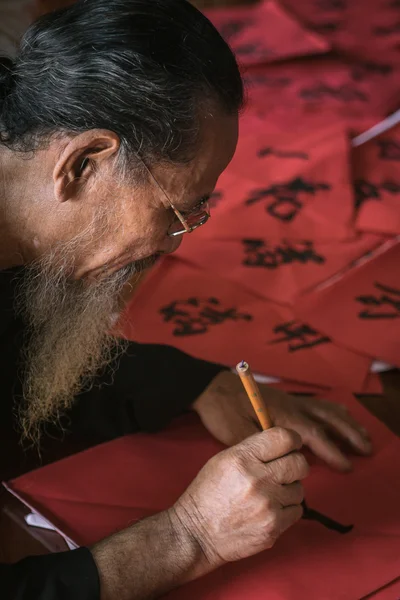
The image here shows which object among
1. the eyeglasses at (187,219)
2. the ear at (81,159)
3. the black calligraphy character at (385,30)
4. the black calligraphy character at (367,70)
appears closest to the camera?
the ear at (81,159)

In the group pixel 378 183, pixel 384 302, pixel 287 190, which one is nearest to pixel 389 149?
pixel 378 183

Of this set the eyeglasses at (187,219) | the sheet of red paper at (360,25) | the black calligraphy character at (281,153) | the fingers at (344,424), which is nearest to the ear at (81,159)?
the eyeglasses at (187,219)

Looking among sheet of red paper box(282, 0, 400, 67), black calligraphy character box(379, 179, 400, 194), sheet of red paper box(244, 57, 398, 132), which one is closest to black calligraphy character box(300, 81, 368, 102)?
sheet of red paper box(244, 57, 398, 132)

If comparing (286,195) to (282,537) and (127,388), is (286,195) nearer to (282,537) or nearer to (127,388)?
(127,388)

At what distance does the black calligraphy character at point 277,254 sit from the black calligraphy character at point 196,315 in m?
0.16

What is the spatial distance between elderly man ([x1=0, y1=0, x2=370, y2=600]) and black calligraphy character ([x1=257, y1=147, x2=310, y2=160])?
3.32 ft

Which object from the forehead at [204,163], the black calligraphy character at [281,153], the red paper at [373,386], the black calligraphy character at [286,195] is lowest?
the red paper at [373,386]

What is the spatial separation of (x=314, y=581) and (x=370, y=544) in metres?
0.10

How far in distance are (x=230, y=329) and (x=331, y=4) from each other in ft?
6.41

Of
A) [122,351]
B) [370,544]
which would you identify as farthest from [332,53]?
[370,544]

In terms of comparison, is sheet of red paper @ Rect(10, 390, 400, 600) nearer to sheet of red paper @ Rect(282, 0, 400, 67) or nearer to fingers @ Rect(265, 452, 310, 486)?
fingers @ Rect(265, 452, 310, 486)

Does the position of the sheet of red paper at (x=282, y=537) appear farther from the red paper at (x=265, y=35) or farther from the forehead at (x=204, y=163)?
the red paper at (x=265, y=35)

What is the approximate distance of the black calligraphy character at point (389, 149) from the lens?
210 cm

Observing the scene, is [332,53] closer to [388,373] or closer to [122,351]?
[388,373]
